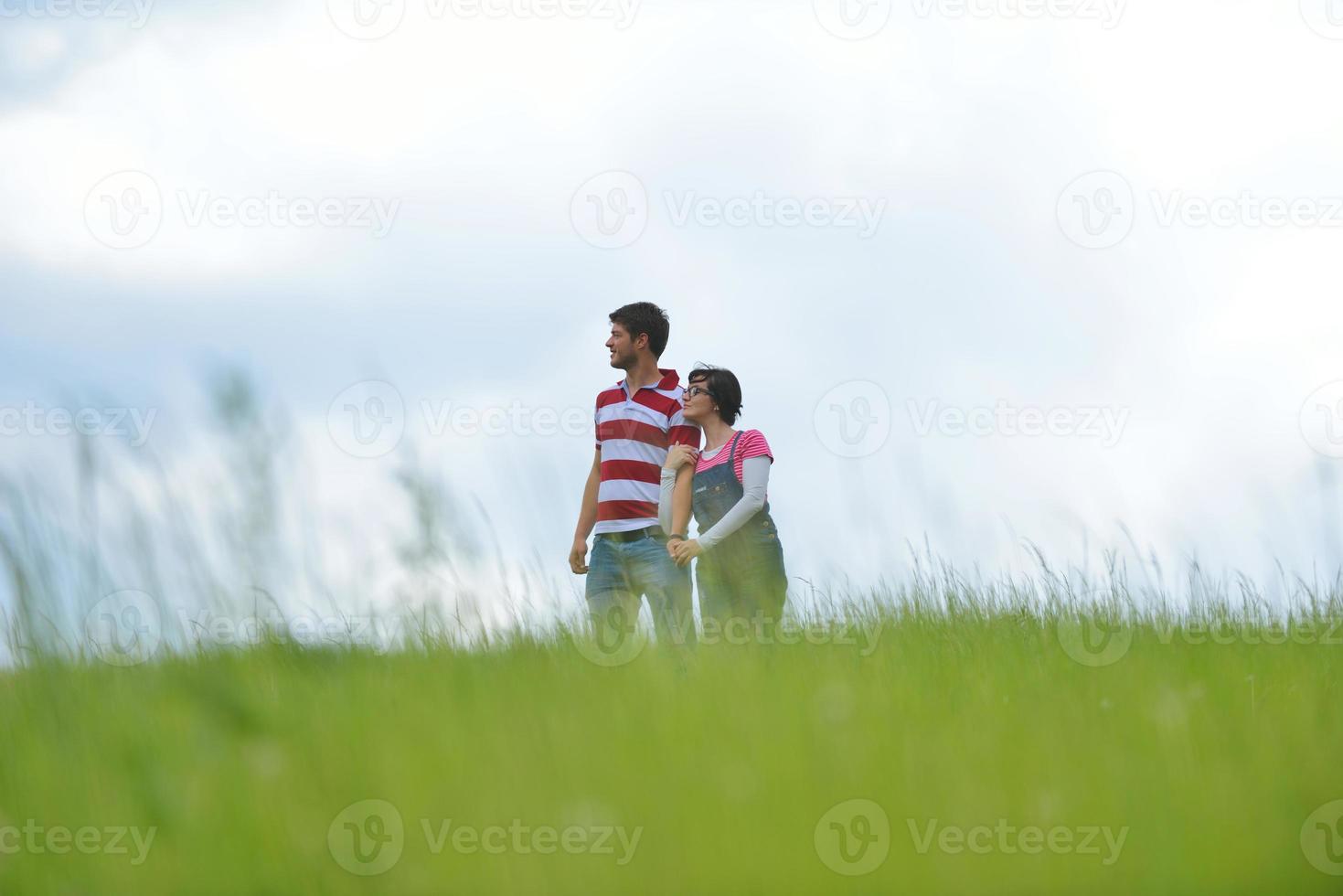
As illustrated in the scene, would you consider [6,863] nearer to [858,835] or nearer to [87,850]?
[87,850]

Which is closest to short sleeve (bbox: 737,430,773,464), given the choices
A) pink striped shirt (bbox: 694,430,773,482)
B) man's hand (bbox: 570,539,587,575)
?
pink striped shirt (bbox: 694,430,773,482)

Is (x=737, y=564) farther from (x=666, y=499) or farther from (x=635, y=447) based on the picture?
(x=635, y=447)

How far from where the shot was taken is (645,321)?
6598 mm

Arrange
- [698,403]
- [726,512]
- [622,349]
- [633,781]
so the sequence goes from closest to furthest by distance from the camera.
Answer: [633,781], [726,512], [698,403], [622,349]

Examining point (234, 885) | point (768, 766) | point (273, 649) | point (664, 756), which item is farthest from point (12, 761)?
point (768, 766)

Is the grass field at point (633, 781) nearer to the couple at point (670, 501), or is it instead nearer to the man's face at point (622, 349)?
the couple at point (670, 501)

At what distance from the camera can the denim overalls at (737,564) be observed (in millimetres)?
5730

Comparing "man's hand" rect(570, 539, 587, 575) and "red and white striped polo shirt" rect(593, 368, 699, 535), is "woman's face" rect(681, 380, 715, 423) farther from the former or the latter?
"man's hand" rect(570, 539, 587, 575)

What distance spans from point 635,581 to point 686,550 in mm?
460

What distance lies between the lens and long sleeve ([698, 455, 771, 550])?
5.77 meters

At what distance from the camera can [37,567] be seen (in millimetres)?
3877

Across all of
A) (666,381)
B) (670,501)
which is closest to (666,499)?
(670,501)

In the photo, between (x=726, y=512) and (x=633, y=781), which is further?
(x=726, y=512)

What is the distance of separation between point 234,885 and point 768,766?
5.19 ft
